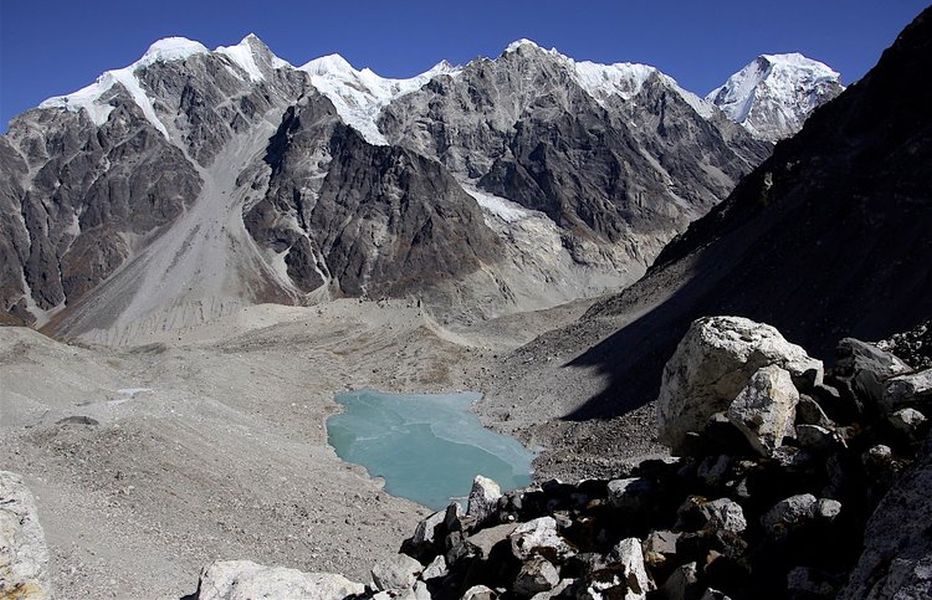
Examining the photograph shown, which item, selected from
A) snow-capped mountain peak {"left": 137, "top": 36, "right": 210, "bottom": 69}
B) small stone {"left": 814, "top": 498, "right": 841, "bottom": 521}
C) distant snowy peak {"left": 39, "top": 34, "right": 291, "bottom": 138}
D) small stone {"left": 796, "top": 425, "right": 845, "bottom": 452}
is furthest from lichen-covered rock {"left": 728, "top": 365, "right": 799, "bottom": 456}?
snow-capped mountain peak {"left": 137, "top": 36, "right": 210, "bottom": 69}

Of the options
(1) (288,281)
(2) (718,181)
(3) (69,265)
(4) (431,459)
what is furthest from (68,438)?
(2) (718,181)

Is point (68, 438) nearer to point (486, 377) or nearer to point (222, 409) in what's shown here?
point (222, 409)

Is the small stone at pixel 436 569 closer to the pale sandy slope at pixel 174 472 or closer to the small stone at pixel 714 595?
the small stone at pixel 714 595

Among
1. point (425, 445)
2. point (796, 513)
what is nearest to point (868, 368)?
point (796, 513)

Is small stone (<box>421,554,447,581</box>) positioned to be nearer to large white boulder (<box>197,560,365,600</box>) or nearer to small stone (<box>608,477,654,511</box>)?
large white boulder (<box>197,560,365,600</box>)

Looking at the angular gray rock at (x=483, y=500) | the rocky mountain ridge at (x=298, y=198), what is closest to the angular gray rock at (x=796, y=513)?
the angular gray rock at (x=483, y=500)
